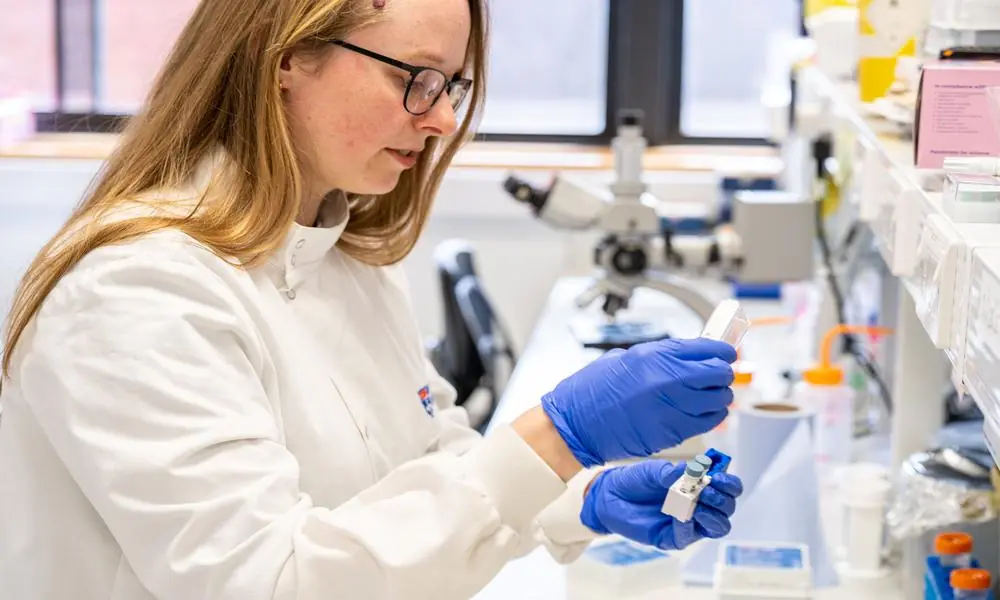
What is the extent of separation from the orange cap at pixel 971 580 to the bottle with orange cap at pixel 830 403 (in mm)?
807

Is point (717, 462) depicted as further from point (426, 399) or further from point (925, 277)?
point (426, 399)

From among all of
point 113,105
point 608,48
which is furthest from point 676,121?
point 113,105

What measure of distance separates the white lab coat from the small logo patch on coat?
0.25 m

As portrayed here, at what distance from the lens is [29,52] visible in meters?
4.94

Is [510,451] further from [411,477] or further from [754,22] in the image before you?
[754,22]

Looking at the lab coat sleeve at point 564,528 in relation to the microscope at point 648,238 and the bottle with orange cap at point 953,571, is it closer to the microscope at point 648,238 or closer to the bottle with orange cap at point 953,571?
the bottle with orange cap at point 953,571

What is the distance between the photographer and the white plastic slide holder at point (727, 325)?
55.6 inches

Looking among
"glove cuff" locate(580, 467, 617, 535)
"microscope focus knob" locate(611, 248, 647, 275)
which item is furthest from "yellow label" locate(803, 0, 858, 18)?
"glove cuff" locate(580, 467, 617, 535)

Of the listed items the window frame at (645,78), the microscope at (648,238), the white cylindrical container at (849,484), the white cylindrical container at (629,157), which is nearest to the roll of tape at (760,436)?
the white cylindrical container at (849,484)

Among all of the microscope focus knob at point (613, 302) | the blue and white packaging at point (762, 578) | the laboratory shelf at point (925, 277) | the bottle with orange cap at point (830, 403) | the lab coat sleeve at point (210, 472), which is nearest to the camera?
the laboratory shelf at point (925, 277)

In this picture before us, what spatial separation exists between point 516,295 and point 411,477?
10.3ft

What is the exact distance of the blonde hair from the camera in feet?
4.48

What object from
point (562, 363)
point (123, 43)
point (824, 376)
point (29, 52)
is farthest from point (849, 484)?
point (29, 52)

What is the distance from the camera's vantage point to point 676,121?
15.4ft
